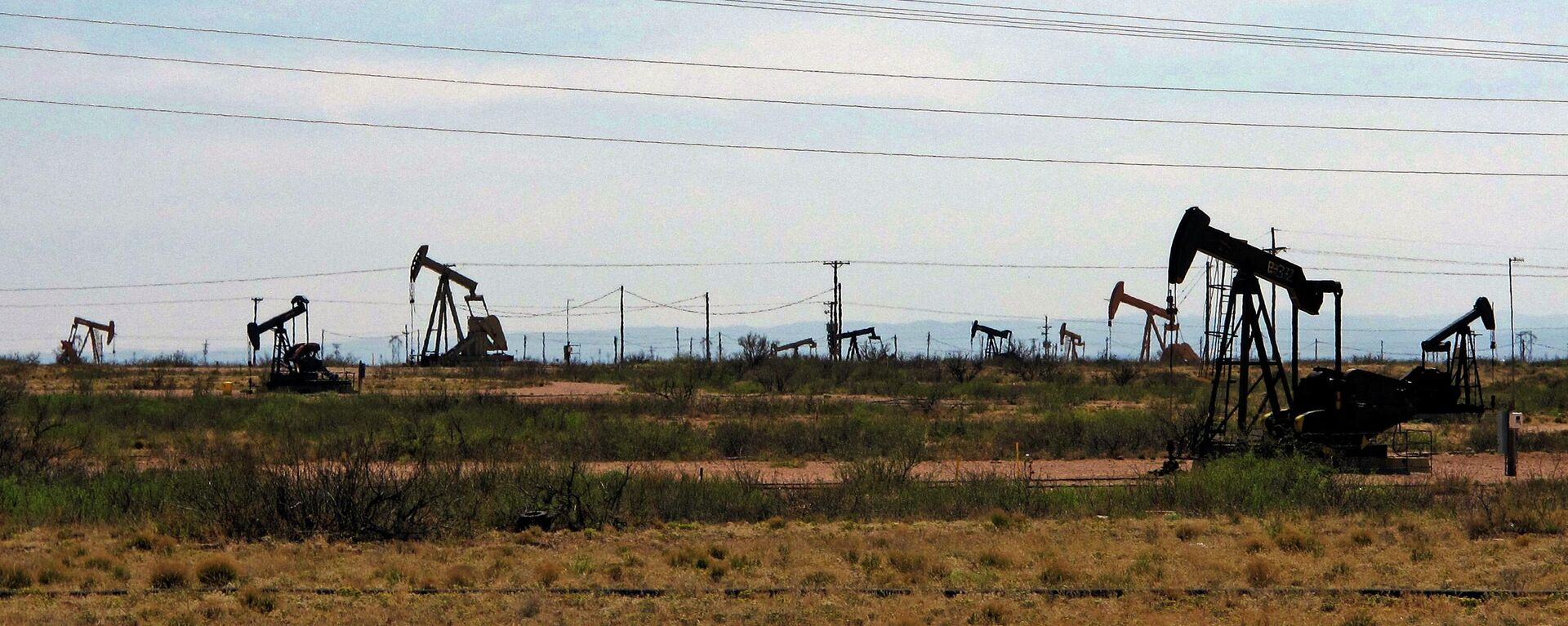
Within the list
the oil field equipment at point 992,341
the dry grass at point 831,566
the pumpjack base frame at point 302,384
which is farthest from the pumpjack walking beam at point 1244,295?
the oil field equipment at point 992,341

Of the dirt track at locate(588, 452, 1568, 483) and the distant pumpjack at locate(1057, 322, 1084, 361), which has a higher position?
the distant pumpjack at locate(1057, 322, 1084, 361)

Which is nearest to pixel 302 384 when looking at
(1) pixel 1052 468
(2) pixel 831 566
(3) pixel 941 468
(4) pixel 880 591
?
(3) pixel 941 468

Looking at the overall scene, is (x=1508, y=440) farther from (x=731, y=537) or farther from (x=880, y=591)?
(x=880, y=591)

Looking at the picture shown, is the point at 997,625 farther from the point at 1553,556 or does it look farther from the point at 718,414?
the point at 718,414

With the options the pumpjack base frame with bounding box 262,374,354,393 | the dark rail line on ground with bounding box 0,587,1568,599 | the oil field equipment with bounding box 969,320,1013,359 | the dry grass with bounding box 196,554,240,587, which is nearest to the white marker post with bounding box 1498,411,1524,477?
the dark rail line on ground with bounding box 0,587,1568,599

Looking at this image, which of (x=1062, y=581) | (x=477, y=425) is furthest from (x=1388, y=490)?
(x=477, y=425)

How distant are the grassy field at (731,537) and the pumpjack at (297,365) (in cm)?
1690

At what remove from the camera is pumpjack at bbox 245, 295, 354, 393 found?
140 feet

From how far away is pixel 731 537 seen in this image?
47.4 ft

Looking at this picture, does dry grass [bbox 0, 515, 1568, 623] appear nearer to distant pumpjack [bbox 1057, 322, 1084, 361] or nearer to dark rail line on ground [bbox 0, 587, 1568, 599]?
dark rail line on ground [bbox 0, 587, 1568, 599]

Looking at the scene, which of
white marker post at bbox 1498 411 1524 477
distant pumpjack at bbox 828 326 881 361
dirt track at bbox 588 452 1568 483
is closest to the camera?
dirt track at bbox 588 452 1568 483

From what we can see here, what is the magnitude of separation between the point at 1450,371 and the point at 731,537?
12997 mm

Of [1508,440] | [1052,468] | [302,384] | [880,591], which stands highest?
[302,384]

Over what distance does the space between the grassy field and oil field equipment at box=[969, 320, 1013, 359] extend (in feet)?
128
